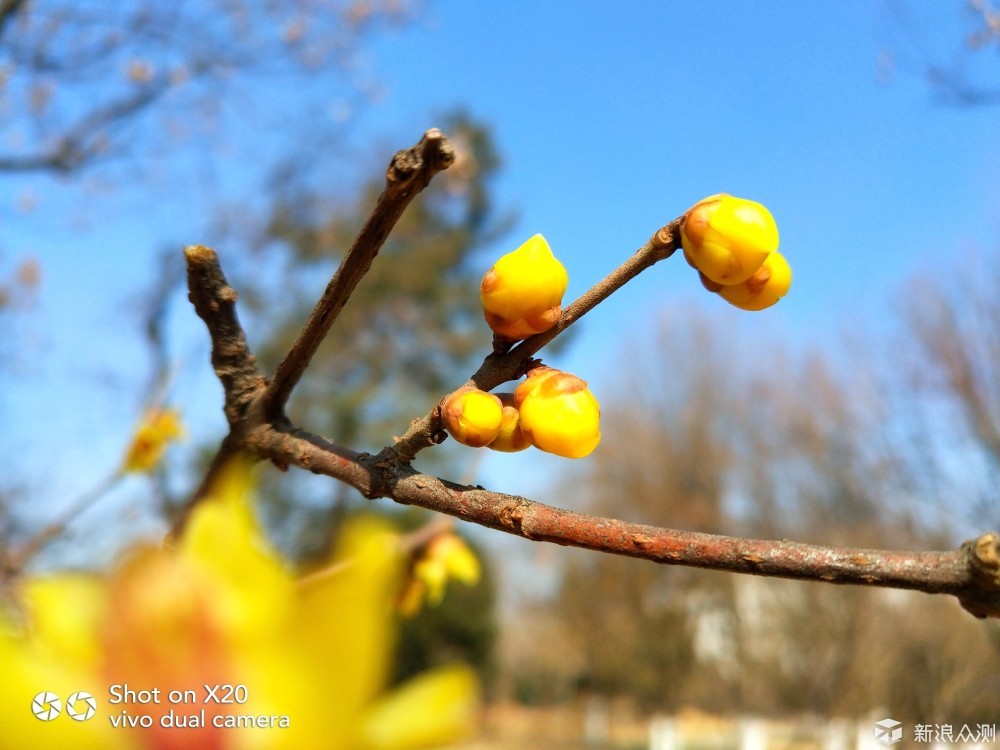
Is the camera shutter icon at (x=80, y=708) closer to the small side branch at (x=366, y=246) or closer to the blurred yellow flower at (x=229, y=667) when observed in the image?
the blurred yellow flower at (x=229, y=667)

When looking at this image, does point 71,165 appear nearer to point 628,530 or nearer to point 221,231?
point 221,231

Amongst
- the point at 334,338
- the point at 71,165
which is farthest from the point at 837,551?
the point at 334,338

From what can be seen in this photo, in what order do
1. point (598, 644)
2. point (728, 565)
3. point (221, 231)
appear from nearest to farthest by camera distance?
point (728, 565), point (221, 231), point (598, 644)

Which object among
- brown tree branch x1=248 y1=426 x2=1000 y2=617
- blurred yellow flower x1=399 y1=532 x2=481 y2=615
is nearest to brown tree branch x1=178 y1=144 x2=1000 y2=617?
brown tree branch x1=248 y1=426 x2=1000 y2=617

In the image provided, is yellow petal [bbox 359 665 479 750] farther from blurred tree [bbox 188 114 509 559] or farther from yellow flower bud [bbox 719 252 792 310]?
blurred tree [bbox 188 114 509 559]

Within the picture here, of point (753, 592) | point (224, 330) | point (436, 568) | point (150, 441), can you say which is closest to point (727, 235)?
point (224, 330)

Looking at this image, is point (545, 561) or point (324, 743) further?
point (545, 561)

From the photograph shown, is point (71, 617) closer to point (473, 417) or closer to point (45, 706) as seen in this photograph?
point (45, 706)
